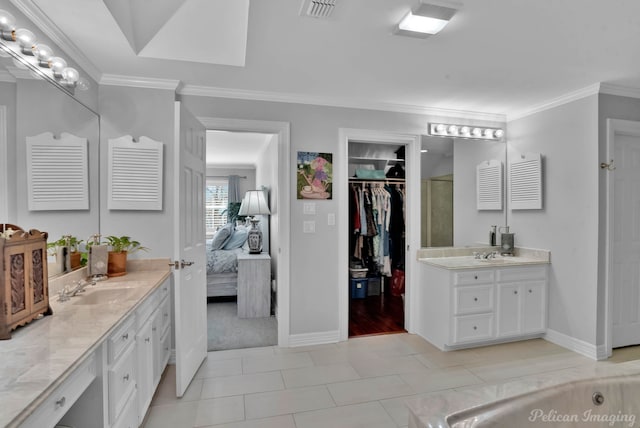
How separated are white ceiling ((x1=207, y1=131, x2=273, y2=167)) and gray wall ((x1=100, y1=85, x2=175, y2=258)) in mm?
1286

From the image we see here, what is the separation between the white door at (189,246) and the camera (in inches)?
88.3

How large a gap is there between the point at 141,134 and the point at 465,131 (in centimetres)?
314

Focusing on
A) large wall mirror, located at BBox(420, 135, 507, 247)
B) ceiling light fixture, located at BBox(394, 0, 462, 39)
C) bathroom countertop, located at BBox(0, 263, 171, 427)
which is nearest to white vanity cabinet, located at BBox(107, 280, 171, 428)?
bathroom countertop, located at BBox(0, 263, 171, 427)

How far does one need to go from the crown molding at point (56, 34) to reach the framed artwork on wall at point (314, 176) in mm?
1725

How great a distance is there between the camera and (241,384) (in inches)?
97.2

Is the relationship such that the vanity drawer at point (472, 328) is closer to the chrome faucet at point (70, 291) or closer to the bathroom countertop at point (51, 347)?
the bathroom countertop at point (51, 347)

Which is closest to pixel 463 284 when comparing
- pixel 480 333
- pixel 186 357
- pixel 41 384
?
pixel 480 333

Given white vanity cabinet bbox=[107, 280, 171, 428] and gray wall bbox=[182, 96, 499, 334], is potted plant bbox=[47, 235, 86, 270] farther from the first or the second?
gray wall bbox=[182, 96, 499, 334]

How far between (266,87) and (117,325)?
222 cm

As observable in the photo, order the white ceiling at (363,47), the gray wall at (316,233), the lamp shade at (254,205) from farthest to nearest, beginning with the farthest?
the lamp shade at (254,205)
the gray wall at (316,233)
the white ceiling at (363,47)

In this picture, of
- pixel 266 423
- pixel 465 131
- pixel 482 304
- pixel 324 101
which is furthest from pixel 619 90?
pixel 266 423

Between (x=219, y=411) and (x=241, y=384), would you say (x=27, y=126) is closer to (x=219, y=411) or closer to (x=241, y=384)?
(x=219, y=411)

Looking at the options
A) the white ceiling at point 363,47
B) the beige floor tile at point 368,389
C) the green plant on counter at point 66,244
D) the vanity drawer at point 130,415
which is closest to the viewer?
the vanity drawer at point 130,415

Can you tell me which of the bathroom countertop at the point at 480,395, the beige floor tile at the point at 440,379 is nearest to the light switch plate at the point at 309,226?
the beige floor tile at the point at 440,379
